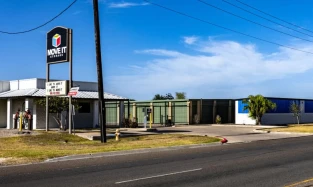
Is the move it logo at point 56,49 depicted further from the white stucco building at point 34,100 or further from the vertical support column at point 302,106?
the vertical support column at point 302,106

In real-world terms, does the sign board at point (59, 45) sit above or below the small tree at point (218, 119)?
above

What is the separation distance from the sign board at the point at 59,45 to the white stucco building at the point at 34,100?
3.93 m

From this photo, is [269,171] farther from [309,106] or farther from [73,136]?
[309,106]

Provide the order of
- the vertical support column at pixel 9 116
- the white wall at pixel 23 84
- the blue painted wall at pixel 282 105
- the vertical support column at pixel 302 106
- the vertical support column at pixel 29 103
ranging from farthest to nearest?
the vertical support column at pixel 302 106 < the blue painted wall at pixel 282 105 < the white wall at pixel 23 84 < the vertical support column at pixel 9 116 < the vertical support column at pixel 29 103

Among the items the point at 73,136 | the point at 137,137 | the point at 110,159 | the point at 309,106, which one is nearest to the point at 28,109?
the point at 73,136

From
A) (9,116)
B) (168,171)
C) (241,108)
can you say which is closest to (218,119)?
(241,108)

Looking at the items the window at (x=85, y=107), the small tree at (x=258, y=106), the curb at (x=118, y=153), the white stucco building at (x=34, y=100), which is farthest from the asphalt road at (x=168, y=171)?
the small tree at (x=258, y=106)

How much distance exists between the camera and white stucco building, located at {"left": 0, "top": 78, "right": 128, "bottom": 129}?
31.3 m

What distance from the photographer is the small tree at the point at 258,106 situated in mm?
41875

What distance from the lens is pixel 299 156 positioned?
604 inches

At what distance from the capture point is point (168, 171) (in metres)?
11.7

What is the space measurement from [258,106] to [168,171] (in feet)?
105

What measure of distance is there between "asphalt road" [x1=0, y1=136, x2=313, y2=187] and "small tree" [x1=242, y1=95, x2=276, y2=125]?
2638 centimetres

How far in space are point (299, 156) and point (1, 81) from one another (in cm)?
2774
